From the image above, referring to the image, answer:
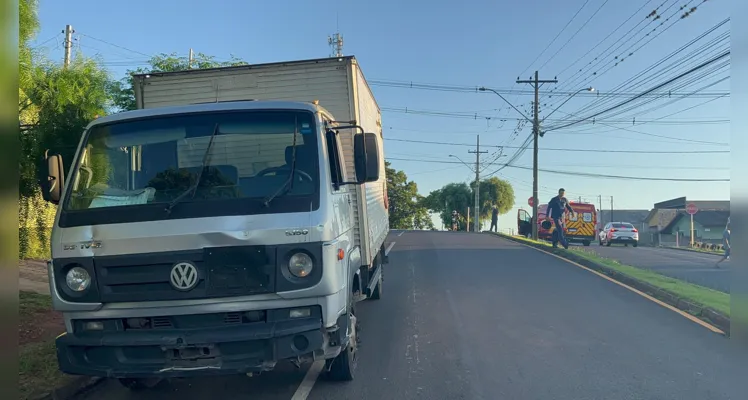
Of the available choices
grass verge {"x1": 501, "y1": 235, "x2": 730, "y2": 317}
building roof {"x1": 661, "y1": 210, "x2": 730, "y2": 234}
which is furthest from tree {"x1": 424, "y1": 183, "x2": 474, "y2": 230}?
grass verge {"x1": 501, "y1": 235, "x2": 730, "y2": 317}

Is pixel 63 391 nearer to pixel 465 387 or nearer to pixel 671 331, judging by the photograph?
pixel 465 387

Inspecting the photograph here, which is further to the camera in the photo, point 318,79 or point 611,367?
point 318,79

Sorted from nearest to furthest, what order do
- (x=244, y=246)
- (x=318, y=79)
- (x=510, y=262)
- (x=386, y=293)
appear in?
(x=244, y=246) < (x=318, y=79) < (x=386, y=293) < (x=510, y=262)

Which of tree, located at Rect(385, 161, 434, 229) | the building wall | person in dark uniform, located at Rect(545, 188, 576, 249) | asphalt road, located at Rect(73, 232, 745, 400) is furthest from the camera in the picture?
tree, located at Rect(385, 161, 434, 229)

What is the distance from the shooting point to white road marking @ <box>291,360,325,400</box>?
5.00 meters

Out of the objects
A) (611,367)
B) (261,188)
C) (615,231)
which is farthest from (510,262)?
(615,231)

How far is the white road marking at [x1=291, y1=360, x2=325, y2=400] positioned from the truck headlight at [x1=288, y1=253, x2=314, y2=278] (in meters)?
1.44

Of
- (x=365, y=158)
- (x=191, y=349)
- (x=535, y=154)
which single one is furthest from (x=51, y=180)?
(x=535, y=154)

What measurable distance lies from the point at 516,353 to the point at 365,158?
119 inches

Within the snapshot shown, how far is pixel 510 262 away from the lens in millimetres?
14688

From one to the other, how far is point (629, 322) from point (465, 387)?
3.76 meters

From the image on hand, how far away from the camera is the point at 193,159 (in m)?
4.57

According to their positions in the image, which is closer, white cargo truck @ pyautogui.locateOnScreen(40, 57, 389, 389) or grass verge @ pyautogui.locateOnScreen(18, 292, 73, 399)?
white cargo truck @ pyautogui.locateOnScreen(40, 57, 389, 389)

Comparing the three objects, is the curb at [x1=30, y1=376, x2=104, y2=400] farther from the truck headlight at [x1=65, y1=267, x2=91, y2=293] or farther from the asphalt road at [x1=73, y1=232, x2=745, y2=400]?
the truck headlight at [x1=65, y1=267, x2=91, y2=293]
